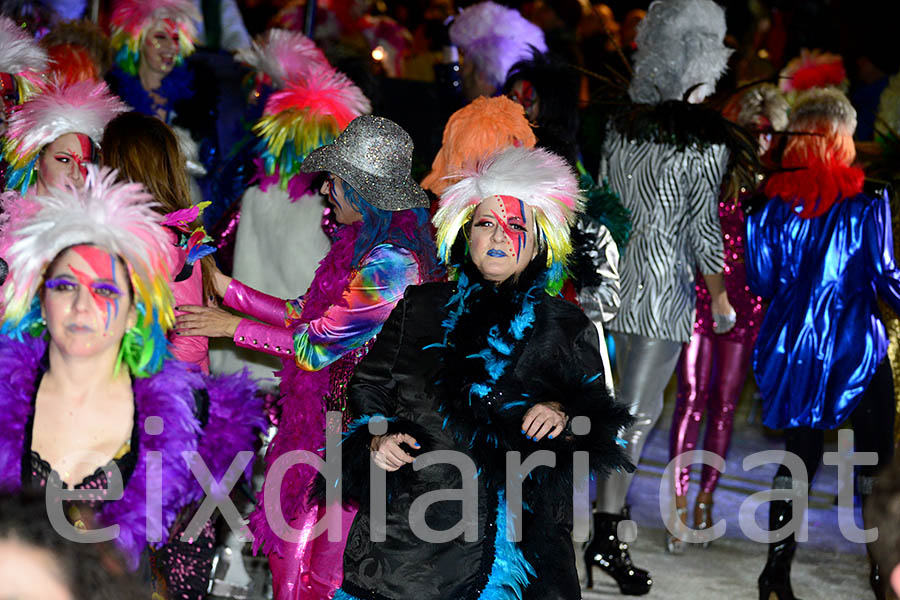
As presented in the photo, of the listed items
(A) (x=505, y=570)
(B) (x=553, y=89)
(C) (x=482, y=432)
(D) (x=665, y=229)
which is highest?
(B) (x=553, y=89)

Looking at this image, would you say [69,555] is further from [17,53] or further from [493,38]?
[493,38]

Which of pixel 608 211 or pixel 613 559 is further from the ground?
pixel 608 211

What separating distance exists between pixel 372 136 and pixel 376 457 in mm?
1112

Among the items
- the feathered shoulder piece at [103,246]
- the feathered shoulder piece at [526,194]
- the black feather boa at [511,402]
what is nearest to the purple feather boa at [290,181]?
the feathered shoulder piece at [526,194]

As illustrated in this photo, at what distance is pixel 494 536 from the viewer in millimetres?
2848

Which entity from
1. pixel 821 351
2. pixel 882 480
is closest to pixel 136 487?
pixel 882 480

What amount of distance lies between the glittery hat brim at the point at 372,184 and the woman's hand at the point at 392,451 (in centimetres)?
80

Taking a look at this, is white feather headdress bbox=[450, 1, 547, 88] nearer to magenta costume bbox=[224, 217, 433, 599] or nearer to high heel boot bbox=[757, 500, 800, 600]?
magenta costume bbox=[224, 217, 433, 599]

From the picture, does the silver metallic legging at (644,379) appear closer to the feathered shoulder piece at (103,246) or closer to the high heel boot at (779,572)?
the high heel boot at (779,572)

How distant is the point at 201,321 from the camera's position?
3145 millimetres

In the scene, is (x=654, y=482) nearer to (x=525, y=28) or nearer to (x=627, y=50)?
(x=525, y=28)

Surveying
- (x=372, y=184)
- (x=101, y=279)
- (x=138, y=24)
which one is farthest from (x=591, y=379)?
(x=138, y=24)

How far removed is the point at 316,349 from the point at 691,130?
7.03ft

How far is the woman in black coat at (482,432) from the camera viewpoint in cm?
281
